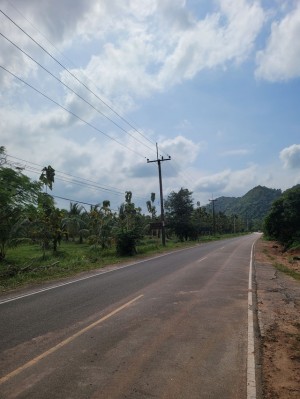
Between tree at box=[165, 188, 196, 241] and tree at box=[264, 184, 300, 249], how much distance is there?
1820 cm

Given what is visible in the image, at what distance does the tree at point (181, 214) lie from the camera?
6612 cm

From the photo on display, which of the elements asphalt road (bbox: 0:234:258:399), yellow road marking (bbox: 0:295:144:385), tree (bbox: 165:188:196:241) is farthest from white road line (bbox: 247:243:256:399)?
tree (bbox: 165:188:196:241)

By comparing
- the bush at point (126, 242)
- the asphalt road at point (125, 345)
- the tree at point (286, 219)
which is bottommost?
the asphalt road at point (125, 345)

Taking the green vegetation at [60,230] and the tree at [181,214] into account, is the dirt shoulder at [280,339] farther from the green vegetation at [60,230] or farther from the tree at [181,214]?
the tree at [181,214]

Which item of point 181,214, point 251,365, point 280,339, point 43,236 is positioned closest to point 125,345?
point 251,365

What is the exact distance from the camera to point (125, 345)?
276 inches

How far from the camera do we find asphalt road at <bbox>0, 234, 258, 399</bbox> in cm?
521

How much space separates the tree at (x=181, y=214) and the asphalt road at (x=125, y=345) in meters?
53.3

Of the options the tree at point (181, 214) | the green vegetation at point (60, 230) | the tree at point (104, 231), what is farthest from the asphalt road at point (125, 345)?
the tree at point (181, 214)

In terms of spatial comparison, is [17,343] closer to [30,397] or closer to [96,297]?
[30,397]

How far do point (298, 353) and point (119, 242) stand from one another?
25.6 m

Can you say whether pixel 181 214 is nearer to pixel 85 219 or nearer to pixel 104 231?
pixel 85 219

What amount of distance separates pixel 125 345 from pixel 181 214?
60774 mm

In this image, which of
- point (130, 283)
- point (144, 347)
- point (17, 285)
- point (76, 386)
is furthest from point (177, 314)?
point (17, 285)
